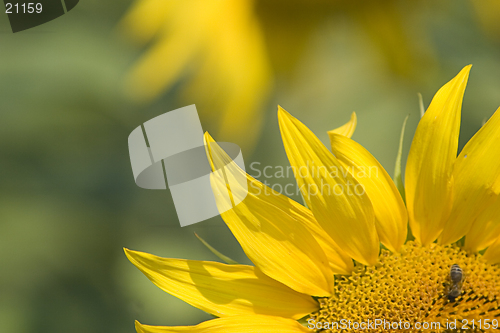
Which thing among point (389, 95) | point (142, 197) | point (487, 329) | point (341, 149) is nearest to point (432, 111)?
point (341, 149)

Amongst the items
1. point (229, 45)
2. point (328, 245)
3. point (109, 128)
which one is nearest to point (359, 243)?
point (328, 245)

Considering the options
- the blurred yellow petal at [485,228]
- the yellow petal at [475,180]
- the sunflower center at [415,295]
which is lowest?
the sunflower center at [415,295]

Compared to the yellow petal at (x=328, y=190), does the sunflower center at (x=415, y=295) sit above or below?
below

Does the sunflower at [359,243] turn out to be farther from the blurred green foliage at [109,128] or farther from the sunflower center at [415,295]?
the blurred green foliage at [109,128]

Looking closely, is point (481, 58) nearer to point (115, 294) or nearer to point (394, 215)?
point (394, 215)

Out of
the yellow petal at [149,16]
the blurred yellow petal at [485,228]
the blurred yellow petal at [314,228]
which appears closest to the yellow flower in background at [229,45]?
the yellow petal at [149,16]

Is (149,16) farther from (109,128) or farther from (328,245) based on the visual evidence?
(328,245)

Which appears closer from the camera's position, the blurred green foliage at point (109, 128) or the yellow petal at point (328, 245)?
the yellow petal at point (328, 245)
